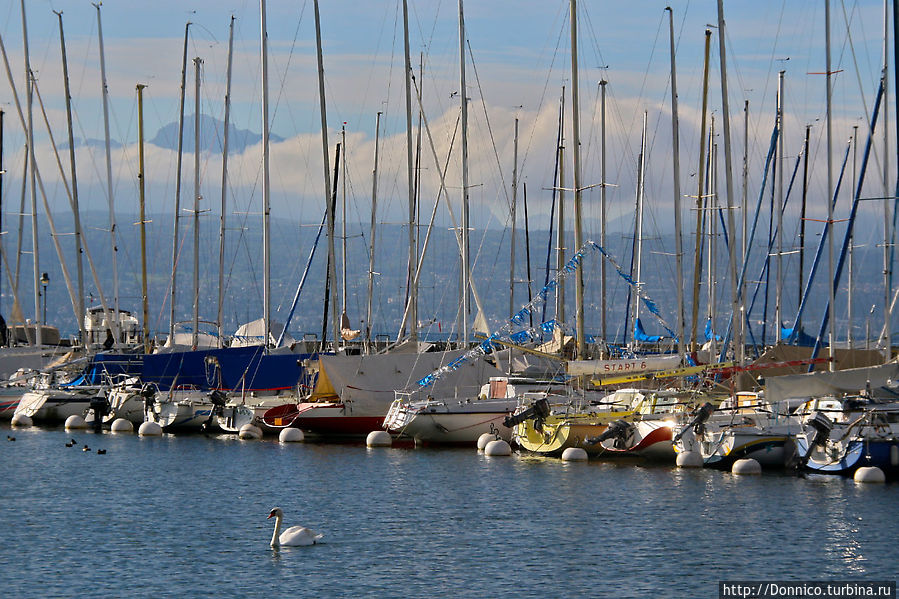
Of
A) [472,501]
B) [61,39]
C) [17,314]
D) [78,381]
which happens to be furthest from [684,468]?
[17,314]

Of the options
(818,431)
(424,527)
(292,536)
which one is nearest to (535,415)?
(818,431)

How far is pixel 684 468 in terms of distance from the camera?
128 ft

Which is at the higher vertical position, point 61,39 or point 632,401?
point 61,39

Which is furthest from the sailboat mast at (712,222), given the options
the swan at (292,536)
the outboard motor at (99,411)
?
the swan at (292,536)

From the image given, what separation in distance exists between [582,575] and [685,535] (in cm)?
471

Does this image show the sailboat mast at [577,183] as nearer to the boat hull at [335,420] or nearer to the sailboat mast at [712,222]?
the boat hull at [335,420]

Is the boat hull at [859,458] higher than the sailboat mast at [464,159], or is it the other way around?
the sailboat mast at [464,159]

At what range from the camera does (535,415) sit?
4222cm

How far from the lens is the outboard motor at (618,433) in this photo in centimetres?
4034

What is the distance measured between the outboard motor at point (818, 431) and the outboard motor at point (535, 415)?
8.52m

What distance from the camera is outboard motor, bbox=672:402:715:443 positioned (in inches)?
1507

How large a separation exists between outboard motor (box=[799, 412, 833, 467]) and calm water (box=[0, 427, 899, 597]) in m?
1.07

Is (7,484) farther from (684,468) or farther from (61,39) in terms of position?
(61,39)

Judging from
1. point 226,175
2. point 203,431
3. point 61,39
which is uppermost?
point 61,39
